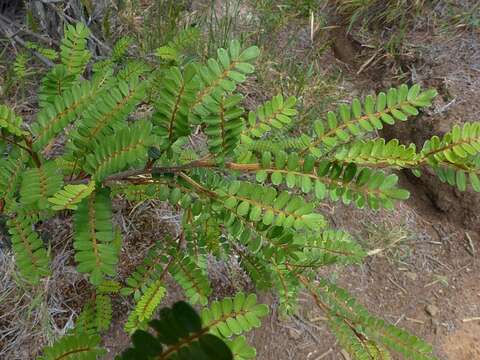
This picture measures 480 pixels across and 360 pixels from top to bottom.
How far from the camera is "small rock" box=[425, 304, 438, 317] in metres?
A: 2.07

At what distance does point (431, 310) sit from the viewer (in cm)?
208

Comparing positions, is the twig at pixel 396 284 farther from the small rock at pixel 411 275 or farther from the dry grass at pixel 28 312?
the dry grass at pixel 28 312

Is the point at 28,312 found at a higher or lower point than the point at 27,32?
lower

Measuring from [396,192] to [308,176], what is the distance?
5.7 inches

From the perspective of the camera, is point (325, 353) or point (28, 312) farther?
point (325, 353)

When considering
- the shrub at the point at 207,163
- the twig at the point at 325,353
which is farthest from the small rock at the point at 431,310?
the shrub at the point at 207,163

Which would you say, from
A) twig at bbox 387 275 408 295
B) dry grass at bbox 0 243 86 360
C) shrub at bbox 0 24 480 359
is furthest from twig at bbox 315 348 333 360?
dry grass at bbox 0 243 86 360

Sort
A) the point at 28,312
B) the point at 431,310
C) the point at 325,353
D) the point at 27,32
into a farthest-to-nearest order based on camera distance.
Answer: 1. the point at 431,310
2. the point at 325,353
3. the point at 27,32
4. the point at 28,312

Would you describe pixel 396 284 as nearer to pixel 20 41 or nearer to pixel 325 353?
pixel 325 353

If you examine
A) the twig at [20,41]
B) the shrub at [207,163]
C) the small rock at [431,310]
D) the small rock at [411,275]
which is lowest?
the small rock at [431,310]

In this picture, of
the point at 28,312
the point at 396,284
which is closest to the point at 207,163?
the point at 28,312

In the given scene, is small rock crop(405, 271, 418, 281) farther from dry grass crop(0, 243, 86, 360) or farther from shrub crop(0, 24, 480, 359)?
dry grass crop(0, 243, 86, 360)

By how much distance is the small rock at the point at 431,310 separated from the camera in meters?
2.07

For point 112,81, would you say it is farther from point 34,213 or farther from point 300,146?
point 300,146
